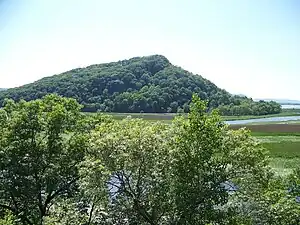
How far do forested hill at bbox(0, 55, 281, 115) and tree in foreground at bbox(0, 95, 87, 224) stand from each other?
2731 inches

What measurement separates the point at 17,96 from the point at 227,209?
7753cm

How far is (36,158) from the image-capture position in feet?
51.4

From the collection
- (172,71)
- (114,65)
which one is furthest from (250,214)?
(114,65)

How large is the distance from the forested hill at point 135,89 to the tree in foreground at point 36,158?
6936 centimetres

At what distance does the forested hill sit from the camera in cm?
9069

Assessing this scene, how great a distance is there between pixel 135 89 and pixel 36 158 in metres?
88.4

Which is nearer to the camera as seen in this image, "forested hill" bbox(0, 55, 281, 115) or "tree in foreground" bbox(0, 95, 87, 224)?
"tree in foreground" bbox(0, 95, 87, 224)

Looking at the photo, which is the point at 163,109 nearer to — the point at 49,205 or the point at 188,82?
the point at 188,82

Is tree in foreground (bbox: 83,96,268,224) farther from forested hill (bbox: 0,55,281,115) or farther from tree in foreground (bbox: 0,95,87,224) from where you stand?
forested hill (bbox: 0,55,281,115)

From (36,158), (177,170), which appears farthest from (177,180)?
(36,158)

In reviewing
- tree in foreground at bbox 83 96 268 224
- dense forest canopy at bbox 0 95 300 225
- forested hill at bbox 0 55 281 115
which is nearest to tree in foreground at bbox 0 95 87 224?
dense forest canopy at bbox 0 95 300 225

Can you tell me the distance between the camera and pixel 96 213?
47.6 feet

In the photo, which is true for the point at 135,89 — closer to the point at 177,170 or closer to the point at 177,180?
the point at 177,170

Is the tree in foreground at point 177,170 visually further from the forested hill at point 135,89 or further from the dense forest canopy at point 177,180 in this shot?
the forested hill at point 135,89
